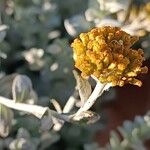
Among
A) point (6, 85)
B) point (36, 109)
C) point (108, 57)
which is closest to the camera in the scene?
point (108, 57)

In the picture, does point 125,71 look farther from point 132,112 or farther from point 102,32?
point 132,112

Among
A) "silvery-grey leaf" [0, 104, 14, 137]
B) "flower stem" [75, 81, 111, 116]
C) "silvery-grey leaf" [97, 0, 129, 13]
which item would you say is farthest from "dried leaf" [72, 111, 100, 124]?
"silvery-grey leaf" [97, 0, 129, 13]

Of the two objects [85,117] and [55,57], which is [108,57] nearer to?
[85,117]

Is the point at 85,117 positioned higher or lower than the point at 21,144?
higher

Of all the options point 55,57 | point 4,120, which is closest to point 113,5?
point 55,57

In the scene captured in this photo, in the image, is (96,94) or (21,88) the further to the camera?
(21,88)
